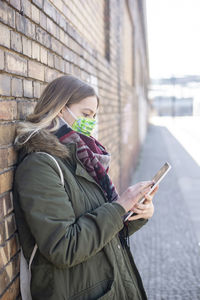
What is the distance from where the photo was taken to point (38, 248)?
1.41 m

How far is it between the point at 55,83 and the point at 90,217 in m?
0.69

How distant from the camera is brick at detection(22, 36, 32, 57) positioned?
1.67m

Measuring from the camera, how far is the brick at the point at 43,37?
1.90 metres

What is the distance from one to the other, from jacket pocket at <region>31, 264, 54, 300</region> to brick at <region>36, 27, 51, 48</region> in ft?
3.95

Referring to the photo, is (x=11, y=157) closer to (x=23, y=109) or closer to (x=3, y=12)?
(x=23, y=109)

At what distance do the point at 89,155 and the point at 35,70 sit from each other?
0.61 m

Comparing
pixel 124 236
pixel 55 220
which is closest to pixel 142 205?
pixel 124 236

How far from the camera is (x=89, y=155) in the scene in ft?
5.38

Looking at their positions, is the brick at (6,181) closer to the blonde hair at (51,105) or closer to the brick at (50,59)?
the blonde hair at (51,105)

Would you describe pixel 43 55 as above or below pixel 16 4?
below

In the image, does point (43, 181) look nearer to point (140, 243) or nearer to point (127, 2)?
point (140, 243)

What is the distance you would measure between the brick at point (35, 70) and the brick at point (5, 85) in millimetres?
298

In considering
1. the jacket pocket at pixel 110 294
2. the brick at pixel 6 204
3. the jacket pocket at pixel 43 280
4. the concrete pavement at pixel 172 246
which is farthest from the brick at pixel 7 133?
the concrete pavement at pixel 172 246

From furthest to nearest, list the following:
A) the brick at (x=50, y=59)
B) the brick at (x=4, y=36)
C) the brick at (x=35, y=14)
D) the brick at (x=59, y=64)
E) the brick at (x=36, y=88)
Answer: the brick at (x=59, y=64) < the brick at (x=50, y=59) < the brick at (x=36, y=88) < the brick at (x=35, y=14) < the brick at (x=4, y=36)
